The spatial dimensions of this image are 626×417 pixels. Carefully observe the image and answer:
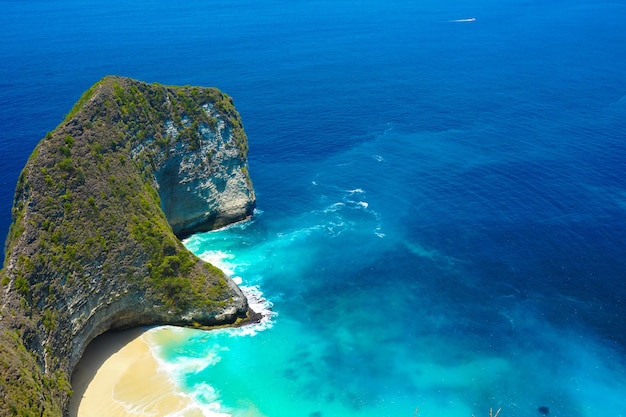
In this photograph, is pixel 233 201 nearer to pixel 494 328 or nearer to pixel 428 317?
pixel 428 317

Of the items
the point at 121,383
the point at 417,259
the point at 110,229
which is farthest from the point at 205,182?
the point at 121,383

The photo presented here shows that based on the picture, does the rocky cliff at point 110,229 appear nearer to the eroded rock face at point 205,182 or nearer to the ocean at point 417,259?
the eroded rock face at point 205,182

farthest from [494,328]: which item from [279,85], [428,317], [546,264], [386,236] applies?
[279,85]

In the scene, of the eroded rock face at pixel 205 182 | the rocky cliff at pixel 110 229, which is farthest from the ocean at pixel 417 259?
the rocky cliff at pixel 110 229

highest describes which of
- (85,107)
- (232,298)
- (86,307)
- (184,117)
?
(85,107)

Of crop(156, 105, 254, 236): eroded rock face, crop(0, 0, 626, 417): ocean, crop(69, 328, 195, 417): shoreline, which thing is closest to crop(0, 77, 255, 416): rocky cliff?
crop(156, 105, 254, 236): eroded rock face

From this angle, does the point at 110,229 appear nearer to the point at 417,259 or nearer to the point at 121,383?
the point at 121,383

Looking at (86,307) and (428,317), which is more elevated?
(86,307)
